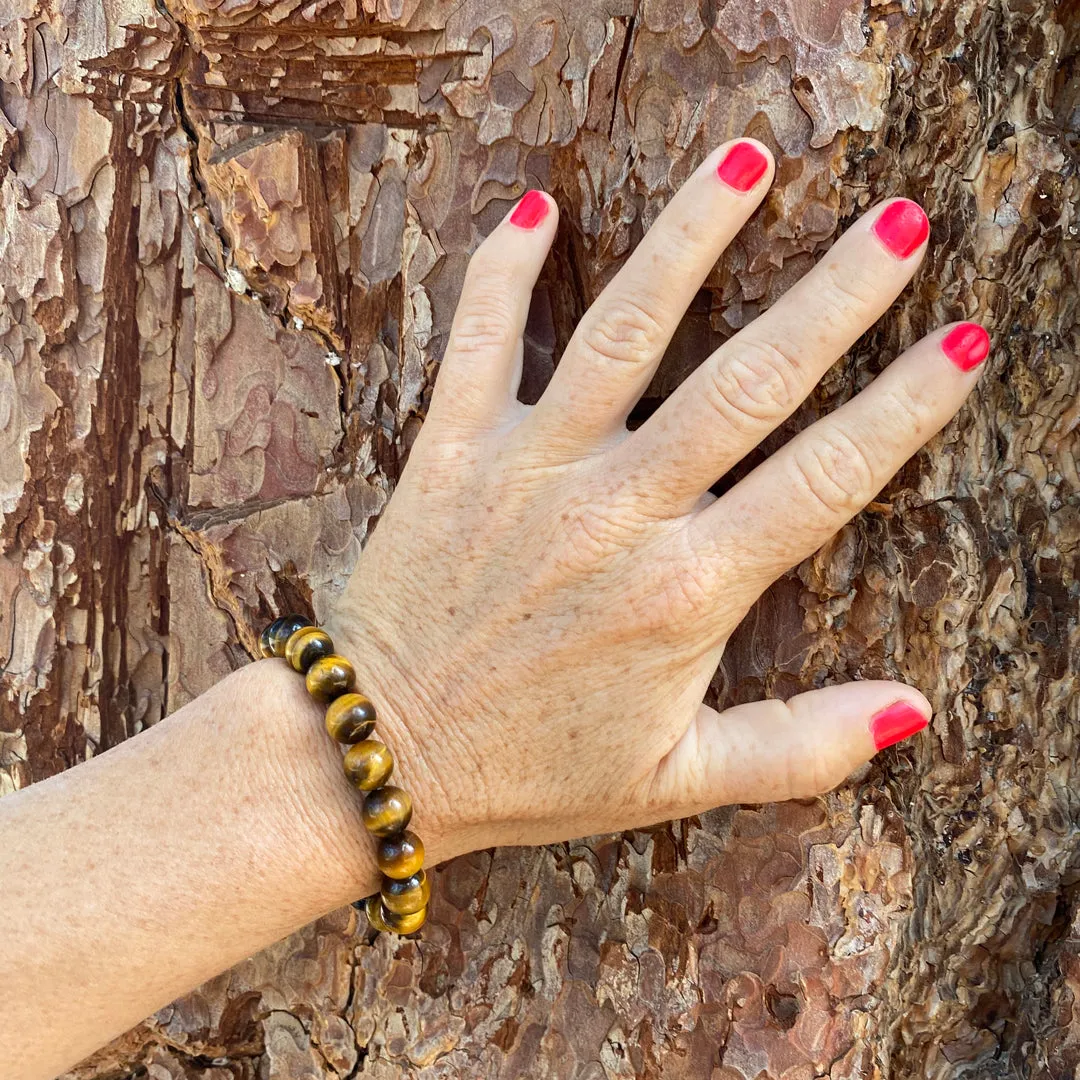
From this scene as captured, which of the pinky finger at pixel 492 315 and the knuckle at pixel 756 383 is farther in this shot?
the pinky finger at pixel 492 315

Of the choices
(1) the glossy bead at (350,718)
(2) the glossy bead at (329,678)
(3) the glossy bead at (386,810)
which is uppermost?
(2) the glossy bead at (329,678)

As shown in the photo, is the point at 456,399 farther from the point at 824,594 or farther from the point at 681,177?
the point at 824,594

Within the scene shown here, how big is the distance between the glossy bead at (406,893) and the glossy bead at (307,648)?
269mm

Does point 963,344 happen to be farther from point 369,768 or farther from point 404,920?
point 404,920

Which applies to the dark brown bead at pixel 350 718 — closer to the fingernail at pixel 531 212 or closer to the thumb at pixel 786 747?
the thumb at pixel 786 747

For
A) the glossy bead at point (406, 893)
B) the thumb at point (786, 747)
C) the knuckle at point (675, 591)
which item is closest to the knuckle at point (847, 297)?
the knuckle at point (675, 591)

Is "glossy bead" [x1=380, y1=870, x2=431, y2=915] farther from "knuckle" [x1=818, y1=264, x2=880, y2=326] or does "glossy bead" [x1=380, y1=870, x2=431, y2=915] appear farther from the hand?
"knuckle" [x1=818, y1=264, x2=880, y2=326]

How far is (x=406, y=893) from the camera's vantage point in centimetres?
119

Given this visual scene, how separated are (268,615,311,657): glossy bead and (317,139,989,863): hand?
0.19 feet

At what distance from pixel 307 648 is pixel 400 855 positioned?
10.2 inches

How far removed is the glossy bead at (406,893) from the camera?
1194 millimetres

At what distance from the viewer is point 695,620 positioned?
1.15 m

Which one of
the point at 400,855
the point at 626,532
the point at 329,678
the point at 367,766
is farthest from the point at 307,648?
the point at 626,532

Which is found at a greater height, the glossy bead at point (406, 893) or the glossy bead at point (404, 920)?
the glossy bead at point (406, 893)
